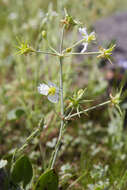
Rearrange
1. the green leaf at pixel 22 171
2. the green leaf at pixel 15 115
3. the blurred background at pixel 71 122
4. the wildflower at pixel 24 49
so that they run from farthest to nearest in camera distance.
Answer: the green leaf at pixel 15 115 → the blurred background at pixel 71 122 → the green leaf at pixel 22 171 → the wildflower at pixel 24 49

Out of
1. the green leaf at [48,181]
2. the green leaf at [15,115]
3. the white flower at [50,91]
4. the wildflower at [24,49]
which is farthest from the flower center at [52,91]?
the green leaf at [15,115]

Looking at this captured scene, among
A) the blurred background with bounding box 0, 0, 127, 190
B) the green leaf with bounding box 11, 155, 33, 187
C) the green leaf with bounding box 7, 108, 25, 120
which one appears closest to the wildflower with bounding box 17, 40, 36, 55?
the blurred background with bounding box 0, 0, 127, 190

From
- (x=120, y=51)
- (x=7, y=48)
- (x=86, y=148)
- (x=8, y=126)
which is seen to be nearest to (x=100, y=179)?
(x=86, y=148)

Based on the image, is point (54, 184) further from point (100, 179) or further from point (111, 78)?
point (111, 78)

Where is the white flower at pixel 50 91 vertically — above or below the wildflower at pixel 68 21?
below

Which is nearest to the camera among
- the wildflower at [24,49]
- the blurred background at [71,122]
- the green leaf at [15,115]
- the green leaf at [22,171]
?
the wildflower at [24,49]

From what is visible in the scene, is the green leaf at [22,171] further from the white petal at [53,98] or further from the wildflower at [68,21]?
the wildflower at [68,21]
